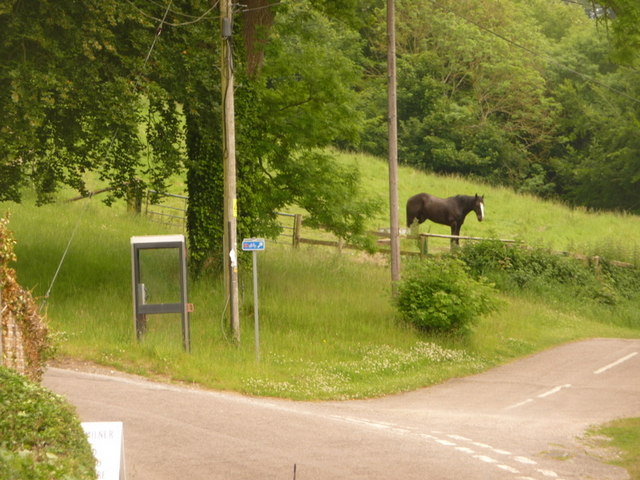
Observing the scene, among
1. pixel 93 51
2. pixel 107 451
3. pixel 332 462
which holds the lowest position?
pixel 332 462

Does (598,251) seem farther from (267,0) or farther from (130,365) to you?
(130,365)

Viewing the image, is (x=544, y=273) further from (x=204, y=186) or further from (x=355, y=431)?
(x=355, y=431)

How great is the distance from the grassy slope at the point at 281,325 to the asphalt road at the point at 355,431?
42.5 inches

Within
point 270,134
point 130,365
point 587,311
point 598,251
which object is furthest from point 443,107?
point 130,365

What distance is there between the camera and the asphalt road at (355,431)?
1133 cm

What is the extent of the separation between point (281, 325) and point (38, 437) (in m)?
14.7

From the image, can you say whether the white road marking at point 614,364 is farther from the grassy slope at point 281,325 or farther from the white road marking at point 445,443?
the white road marking at point 445,443

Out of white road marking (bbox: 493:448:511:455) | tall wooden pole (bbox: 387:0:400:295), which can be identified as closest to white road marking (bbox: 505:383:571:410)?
white road marking (bbox: 493:448:511:455)

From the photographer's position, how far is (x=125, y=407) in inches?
547

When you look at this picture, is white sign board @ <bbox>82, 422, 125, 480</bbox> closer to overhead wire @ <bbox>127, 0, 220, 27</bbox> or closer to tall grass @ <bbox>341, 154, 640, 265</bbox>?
overhead wire @ <bbox>127, 0, 220, 27</bbox>

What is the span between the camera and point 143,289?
18656mm

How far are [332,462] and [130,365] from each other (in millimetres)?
7293

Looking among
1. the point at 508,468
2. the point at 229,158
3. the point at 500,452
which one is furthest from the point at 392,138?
the point at 508,468

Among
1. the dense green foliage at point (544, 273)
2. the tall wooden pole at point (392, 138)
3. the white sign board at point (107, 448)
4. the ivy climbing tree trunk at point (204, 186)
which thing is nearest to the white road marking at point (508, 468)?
the white sign board at point (107, 448)
